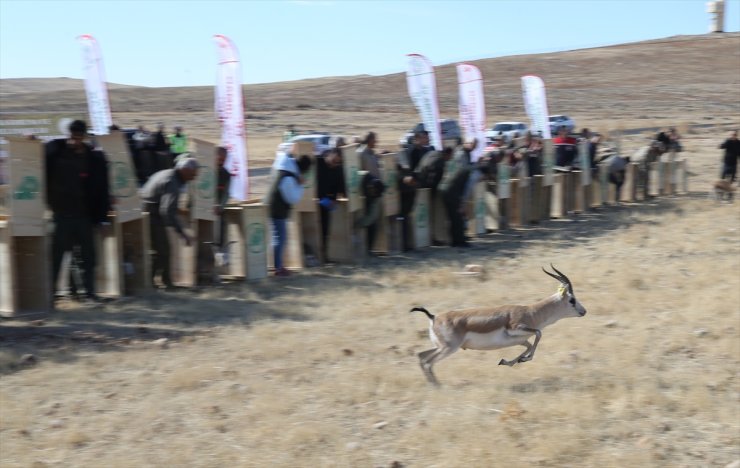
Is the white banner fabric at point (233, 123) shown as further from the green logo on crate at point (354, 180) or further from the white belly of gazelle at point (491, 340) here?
the white belly of gazelle at point (491, 340)

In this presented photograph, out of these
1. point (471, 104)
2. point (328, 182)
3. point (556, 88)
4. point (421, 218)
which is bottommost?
point (421, 218)

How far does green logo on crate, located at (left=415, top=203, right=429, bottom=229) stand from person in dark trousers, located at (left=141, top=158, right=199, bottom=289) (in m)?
4.77

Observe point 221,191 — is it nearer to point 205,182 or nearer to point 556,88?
point 205,182

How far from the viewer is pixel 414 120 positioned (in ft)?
179

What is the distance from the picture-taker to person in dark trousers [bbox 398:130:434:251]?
46.0ft

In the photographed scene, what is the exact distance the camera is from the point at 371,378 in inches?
302

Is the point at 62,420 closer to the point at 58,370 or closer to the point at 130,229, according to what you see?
the point at 58,370

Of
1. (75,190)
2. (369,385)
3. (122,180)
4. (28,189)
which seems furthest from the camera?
(122,180)

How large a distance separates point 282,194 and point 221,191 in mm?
896

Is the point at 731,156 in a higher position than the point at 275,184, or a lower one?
lower

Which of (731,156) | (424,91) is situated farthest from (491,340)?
(731,156)

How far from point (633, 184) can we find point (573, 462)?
667 inches

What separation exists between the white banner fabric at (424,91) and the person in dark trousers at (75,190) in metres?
8.76

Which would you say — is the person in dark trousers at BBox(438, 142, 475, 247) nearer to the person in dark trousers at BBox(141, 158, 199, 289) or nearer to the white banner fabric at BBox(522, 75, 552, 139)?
the person in dark trousers at BBox(141, 158, 199, 289)
